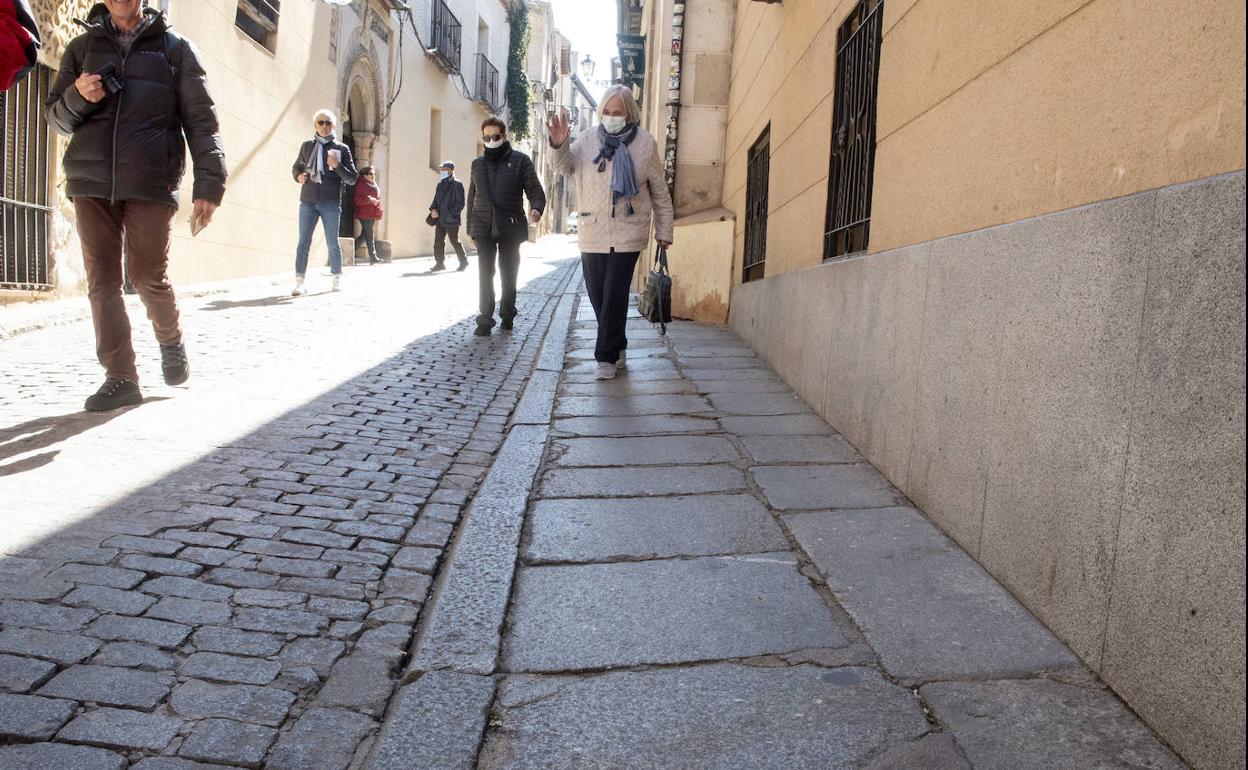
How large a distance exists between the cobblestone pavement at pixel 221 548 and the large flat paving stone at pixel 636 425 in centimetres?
37

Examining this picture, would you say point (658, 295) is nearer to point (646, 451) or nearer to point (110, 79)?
point (646, 451)

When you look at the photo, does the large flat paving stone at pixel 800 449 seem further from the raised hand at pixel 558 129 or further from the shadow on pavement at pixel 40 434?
the shadow on pavement at pixel 40 434

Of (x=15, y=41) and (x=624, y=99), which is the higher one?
(x=624, y=99)

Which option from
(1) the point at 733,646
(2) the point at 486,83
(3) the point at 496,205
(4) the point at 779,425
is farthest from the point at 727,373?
(2) the point at 486,83

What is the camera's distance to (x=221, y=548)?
2711 mm

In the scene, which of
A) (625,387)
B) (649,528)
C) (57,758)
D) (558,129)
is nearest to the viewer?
(57,758)

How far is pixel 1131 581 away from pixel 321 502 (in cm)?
242

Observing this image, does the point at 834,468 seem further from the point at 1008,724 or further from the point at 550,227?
the point at 550,227

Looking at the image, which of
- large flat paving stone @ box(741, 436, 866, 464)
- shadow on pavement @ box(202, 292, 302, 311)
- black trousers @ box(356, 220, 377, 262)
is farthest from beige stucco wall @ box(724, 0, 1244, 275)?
black trousers @ box(356, 220, 377, 262)

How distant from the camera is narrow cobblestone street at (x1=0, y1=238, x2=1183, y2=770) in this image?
5.93 feet

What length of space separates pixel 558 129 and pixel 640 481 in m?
2.65

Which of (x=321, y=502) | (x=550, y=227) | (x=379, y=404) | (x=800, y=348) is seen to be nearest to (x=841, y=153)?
(x=800, y=348)

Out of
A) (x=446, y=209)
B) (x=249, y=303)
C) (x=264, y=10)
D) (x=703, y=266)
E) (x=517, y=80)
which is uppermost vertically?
(x=517, y=80)

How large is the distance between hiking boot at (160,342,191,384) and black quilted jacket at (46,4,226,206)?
0.74 m
